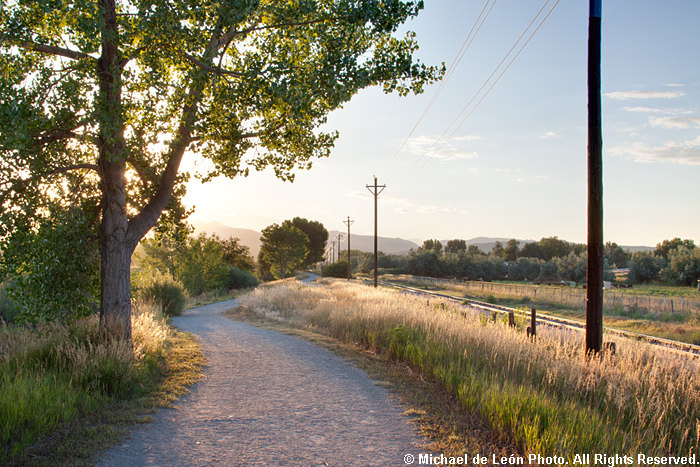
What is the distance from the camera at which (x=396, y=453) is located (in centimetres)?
521

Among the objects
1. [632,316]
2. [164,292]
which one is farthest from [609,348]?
[632,316]

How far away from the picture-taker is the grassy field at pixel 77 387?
5.09m

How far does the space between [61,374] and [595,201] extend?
30.0ft

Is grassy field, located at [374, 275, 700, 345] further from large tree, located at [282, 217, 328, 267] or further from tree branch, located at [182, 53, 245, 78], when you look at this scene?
large tree, located at [282, 217, 328, 267]

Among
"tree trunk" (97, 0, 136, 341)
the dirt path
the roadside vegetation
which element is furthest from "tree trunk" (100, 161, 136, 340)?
the roadside vegetation

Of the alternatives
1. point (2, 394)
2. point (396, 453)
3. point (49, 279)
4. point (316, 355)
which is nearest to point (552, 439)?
point (396, 453)

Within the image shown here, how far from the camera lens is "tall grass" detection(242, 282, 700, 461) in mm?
5090

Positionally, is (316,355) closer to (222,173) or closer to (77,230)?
(222,173)

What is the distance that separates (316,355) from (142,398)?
4643 millimetres

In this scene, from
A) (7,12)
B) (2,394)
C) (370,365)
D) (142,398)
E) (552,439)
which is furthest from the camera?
(370,365)

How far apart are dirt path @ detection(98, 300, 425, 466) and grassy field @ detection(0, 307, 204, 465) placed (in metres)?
0.39

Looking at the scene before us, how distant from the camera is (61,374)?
701cm

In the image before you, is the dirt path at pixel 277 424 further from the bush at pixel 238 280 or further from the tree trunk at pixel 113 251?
the bush at pixel 238 280

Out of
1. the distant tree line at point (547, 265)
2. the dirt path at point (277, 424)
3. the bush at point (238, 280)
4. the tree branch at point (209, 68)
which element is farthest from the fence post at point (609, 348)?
the distant tree line at point (547, 265)
